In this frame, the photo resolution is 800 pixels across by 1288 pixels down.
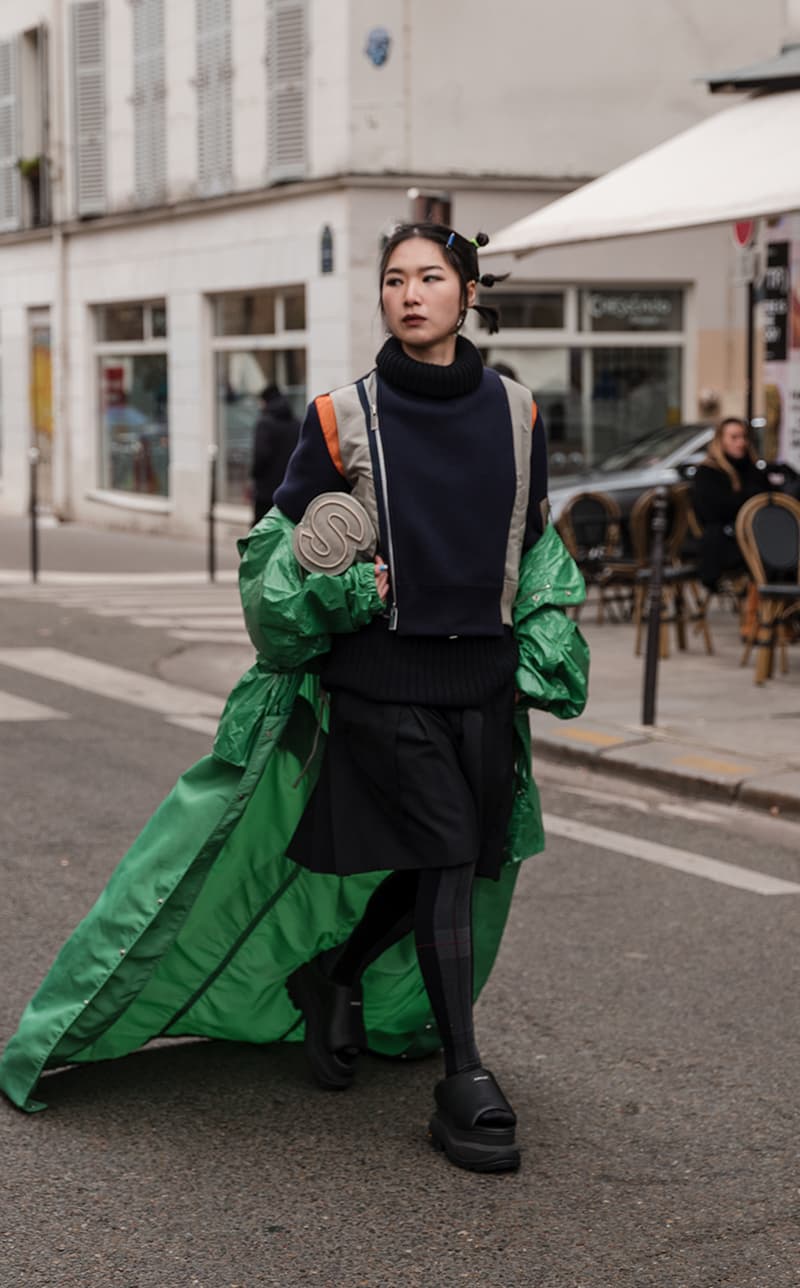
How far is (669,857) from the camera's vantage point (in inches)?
278

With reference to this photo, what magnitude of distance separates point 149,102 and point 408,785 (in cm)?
2034

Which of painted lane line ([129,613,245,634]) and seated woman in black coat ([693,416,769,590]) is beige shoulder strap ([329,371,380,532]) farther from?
painted lane line ([129,613,245,634])

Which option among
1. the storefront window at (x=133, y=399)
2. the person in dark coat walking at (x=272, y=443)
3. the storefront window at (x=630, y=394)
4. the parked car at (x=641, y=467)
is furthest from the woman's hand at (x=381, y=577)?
the storefront window at (x=133, y=399)

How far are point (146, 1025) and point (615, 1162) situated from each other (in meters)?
1.04

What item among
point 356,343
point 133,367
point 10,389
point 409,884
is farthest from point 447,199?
point 10,389

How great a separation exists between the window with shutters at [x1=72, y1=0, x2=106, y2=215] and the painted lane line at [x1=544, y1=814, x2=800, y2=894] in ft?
59.6

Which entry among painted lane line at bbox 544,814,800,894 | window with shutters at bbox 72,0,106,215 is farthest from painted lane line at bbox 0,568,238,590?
painted lane line at bbox 544,814,800,894

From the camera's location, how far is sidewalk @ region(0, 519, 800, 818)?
8.27m

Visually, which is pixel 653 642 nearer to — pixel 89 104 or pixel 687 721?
pixel 687 721

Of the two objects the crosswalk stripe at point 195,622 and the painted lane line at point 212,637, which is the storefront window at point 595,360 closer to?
the crosswalk stripe at point 195,622

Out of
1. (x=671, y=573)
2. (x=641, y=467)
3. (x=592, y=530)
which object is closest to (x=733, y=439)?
(x=671, y=573)

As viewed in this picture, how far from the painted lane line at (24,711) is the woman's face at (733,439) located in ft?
14.9

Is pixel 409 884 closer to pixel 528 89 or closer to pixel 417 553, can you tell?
pixel 417 553

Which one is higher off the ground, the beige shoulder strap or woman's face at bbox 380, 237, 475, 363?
woman's face at bbox 380, 237, 475, 363
